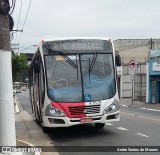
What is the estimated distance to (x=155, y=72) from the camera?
1510 inches

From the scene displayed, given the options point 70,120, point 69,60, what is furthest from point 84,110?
point 69,60

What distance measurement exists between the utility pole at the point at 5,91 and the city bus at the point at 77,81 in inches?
168

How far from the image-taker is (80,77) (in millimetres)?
13320

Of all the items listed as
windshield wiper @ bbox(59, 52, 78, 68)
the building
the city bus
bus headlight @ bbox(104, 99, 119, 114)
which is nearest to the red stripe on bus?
the city bus

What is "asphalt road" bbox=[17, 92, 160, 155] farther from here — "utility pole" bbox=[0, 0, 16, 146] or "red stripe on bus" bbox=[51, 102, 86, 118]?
"utility pole" bbox=[0, 0, 16, 146]

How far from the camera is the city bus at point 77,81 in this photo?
1290cm

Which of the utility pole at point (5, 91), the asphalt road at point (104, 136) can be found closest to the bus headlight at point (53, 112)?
the asphalt road at point (104, 136)

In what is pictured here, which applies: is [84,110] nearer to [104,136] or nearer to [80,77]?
[80,77]

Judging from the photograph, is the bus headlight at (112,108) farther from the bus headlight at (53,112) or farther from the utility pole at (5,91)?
the utility pole at (5,91)

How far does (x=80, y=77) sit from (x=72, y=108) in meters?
1.11

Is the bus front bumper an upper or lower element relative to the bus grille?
lower

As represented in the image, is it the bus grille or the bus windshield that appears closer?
the bus grille

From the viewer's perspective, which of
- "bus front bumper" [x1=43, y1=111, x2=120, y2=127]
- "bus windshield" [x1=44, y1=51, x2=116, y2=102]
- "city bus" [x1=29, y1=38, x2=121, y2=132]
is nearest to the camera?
"bus front bumper" [x1=43, y1=111, x2=120, y2=127]

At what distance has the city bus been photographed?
1290cm
